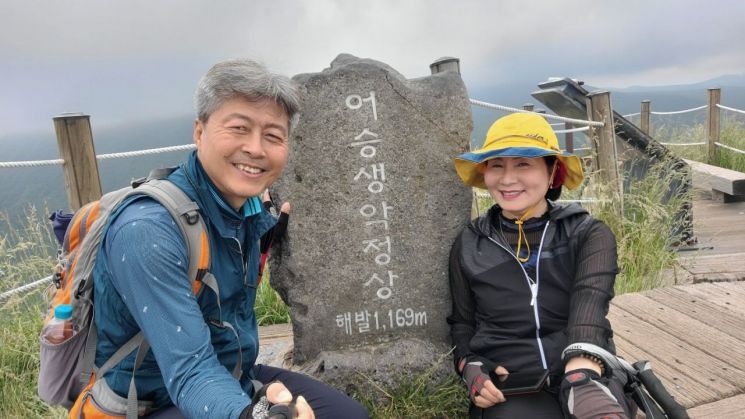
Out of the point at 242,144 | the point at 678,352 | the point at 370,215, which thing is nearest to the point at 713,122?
the point at 678,352

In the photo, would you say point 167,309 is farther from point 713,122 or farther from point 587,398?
point 713,122

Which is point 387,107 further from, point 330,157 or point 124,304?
point 124,304

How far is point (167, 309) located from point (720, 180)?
7409mm

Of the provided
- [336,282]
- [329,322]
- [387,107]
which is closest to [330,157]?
[387,107]

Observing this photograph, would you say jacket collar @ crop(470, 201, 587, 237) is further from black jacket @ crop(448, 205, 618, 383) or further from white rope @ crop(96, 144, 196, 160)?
white rope @ crop(96, 144, 196, 160)

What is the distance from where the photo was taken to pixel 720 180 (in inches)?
264

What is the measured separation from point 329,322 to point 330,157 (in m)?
0.83

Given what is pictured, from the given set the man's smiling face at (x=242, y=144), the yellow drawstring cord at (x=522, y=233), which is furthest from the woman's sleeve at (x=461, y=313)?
the man's smiling face at (x=242, y=144)

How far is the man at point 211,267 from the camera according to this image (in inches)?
51.2

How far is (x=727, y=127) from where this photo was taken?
998 cm

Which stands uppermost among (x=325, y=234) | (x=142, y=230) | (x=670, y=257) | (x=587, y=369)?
(x=142, y=230)

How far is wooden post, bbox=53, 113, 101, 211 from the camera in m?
2.99

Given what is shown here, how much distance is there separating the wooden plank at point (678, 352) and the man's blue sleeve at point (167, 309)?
7.02ft

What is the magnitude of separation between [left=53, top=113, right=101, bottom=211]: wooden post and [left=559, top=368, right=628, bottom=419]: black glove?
2791 millimetres
